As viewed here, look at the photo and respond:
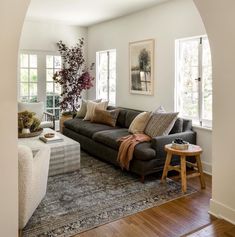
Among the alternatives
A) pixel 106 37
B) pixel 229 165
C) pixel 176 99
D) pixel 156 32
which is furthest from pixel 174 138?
pixel 106 37

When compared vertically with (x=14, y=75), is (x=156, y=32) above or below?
above

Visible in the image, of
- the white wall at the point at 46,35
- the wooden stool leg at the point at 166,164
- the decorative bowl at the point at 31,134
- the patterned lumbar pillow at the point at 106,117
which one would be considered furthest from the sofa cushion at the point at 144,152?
the white wall at the point at 46,35

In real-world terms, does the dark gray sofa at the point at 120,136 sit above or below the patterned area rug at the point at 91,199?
above

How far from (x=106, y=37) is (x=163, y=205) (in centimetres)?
450

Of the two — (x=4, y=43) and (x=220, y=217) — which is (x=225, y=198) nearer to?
(x=220, y=217)

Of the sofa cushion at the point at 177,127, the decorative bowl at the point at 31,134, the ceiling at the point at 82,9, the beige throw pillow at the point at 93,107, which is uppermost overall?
the ceiling at the point at 82,9

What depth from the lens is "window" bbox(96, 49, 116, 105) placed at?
6488 millimetres

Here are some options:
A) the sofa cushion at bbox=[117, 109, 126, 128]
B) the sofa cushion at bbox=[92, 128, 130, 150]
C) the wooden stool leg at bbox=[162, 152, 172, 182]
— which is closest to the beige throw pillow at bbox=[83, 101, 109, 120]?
the sofa cushion at bbox=[117, 109, 126, 128]

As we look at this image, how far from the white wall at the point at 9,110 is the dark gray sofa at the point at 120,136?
2.06 metres

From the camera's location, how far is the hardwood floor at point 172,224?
2.48 metres

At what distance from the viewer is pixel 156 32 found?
4.98 m

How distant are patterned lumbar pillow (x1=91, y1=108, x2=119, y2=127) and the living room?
555 mm

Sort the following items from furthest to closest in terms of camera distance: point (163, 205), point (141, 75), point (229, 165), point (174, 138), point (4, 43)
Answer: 1. point (141, 75)
2. point (174, 138)
3. point (163, 205)
4. point (229, 165)
5. point (4, 43)

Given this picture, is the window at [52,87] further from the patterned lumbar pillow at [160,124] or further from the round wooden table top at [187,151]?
the round wooden table top at [187,151]
